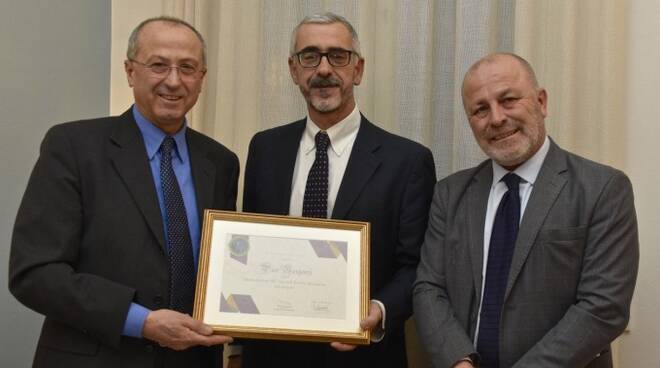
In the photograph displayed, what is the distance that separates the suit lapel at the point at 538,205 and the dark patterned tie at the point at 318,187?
0.68 metres

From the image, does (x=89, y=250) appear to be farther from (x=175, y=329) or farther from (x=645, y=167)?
(x=645, y=167)

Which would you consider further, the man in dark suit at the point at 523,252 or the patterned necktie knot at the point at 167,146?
the patterned necktie knot at the point at 167,146

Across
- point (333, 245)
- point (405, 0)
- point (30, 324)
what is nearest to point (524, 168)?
point (333, 245)

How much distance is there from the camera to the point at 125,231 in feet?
6.96

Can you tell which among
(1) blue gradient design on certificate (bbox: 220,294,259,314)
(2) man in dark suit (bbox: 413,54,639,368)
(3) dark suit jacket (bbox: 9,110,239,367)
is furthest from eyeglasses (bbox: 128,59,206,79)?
(2) man in dark suit (bbox: 413,54,639,368)

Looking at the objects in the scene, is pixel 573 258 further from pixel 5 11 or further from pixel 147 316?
pixel 5 11

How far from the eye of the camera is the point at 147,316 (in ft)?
6.70

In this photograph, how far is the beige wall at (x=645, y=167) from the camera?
2738 mm

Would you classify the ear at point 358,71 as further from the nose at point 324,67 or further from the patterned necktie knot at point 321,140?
the patterned necktie knot at point 321,140

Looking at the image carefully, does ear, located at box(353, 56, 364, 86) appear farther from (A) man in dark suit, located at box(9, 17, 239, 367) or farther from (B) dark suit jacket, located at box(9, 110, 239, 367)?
(B) dark suit jacket, located at box(9, 110, 239, 367)

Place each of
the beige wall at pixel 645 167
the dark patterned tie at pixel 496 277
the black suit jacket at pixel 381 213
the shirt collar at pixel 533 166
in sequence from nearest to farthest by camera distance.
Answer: the dark patterned tie at pixel 496 277 → the shirt collar at pixel 533 166 → the black suit jacket at pixel 381 213 → the beige wall at pixel 645 167

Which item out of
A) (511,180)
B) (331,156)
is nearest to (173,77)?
(331,156)

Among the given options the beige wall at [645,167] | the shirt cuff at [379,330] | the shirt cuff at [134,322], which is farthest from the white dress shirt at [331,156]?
the beige wall at [645,167]

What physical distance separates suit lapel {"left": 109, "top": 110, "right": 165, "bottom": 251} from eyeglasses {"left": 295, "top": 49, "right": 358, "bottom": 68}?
67 cm
